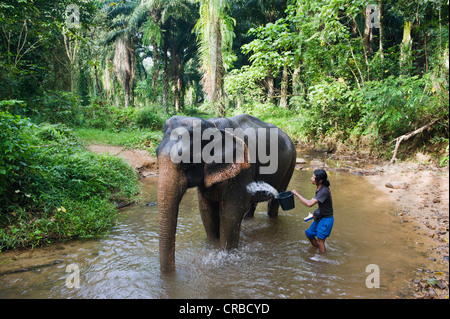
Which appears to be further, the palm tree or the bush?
the palm tree

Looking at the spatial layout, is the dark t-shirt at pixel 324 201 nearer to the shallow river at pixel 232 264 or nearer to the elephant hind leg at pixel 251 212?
the shallow river at pixel 232 264

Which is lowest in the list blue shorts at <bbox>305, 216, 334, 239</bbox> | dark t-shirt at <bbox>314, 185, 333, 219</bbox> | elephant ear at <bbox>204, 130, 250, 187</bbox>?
blue shorts at <bbox>305, 216, 334, 239</bbox>

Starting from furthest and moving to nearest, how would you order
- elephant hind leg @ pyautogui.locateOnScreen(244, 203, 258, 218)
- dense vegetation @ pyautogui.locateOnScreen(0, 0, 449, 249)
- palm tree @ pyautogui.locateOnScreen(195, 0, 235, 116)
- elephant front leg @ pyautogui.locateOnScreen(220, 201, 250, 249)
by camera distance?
palm tree @ pyautogui.locateOnScreen(195, 0, 235, 116), elephant hind leg @ pyautogui.locateOnScreen(244, 203, 258, 218), dense vegetation @ pyautogui.locateOnScreen(0, 0, 449, 249), elephant front leg @ pyautogui.locateOnScreen(220, 201, 250, 249)

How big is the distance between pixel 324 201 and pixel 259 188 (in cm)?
105

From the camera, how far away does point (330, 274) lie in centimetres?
370

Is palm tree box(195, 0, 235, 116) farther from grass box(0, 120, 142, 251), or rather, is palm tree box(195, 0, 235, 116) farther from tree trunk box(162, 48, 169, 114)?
tree trunk box(162, 48, 169, 114)

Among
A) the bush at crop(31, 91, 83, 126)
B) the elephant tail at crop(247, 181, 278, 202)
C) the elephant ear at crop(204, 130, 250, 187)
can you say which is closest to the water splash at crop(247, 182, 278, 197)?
the elephant tail at crop(247, 181, 278, 202)

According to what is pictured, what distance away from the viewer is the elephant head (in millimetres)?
3012

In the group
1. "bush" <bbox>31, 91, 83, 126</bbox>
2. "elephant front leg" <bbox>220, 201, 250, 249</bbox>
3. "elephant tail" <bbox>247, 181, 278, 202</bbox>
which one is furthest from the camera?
"bush" <bbox>31, 91, 83, 126</bbox>

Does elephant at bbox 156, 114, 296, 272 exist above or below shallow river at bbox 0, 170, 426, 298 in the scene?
above

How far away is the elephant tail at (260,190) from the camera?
13.9ft

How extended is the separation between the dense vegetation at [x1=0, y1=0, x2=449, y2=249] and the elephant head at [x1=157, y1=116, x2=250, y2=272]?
7.75 ft

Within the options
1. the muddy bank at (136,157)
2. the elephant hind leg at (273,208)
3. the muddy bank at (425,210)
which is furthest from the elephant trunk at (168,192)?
the muddy bank at (136,157)
